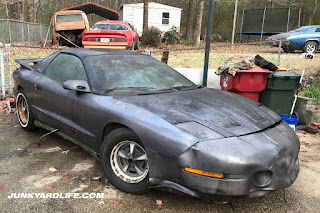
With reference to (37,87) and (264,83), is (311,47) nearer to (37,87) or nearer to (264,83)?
(264,83)

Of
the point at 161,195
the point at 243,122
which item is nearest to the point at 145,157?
the point at 161,195

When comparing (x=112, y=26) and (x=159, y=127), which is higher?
(x=112, y=26)

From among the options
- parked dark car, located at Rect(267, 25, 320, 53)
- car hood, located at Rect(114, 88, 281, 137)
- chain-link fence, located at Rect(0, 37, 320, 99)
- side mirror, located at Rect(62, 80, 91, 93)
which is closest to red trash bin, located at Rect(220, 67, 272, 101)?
chain-link fence, located at Rect(0, 37, 320, 99)

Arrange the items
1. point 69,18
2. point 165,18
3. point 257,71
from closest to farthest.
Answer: point 257,71
point 69,18
point 165,18

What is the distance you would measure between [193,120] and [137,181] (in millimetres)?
823

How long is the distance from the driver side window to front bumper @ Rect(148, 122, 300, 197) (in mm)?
1676

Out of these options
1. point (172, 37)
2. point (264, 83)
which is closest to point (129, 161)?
point (264, 83)

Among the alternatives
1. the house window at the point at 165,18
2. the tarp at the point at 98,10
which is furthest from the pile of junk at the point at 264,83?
the house window at the point at 165,18

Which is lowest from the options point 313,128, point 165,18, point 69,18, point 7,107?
point 7,107

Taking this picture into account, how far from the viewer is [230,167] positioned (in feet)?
7.72

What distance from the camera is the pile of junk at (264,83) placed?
5219mm

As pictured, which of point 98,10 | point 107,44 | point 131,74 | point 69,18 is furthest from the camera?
point 98,10

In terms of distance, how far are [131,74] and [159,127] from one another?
1191mm

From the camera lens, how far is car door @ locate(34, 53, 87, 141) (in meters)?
3.61
